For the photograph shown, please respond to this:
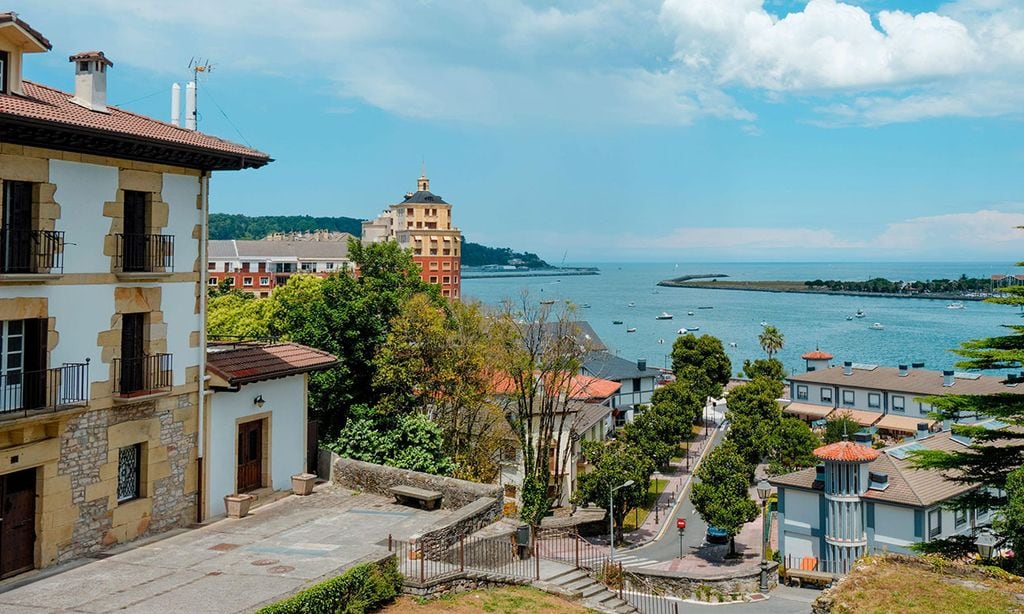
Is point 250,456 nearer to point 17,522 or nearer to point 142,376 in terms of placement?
point 142,376

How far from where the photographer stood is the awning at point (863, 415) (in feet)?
212

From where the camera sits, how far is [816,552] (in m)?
36.2

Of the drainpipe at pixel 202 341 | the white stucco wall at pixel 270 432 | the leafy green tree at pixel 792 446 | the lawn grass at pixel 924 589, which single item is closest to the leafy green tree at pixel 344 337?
the white stucco wall at pixel 270 432

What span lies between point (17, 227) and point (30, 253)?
600mm

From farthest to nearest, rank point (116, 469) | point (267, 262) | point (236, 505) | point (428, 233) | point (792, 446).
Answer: point (428, 233)
point (267, 262)
point (792, 446)
point (236, 505)
point (116, 469)

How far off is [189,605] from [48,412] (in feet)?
17.6

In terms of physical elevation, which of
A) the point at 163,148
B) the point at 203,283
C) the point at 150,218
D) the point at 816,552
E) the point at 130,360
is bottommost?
the point at 816,552

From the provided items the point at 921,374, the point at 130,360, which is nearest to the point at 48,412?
the point at 130,360

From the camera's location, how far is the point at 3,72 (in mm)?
17734

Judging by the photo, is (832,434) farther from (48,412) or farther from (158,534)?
(48,412)

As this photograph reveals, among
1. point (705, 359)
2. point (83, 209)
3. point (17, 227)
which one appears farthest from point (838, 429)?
point (17, 227)

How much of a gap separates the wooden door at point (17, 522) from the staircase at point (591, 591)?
1172 centimetres

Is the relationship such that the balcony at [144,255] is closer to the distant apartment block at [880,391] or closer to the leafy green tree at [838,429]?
the leafy green tree at [838,429]

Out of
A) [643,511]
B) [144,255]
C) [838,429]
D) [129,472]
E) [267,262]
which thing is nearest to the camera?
[129,472]
